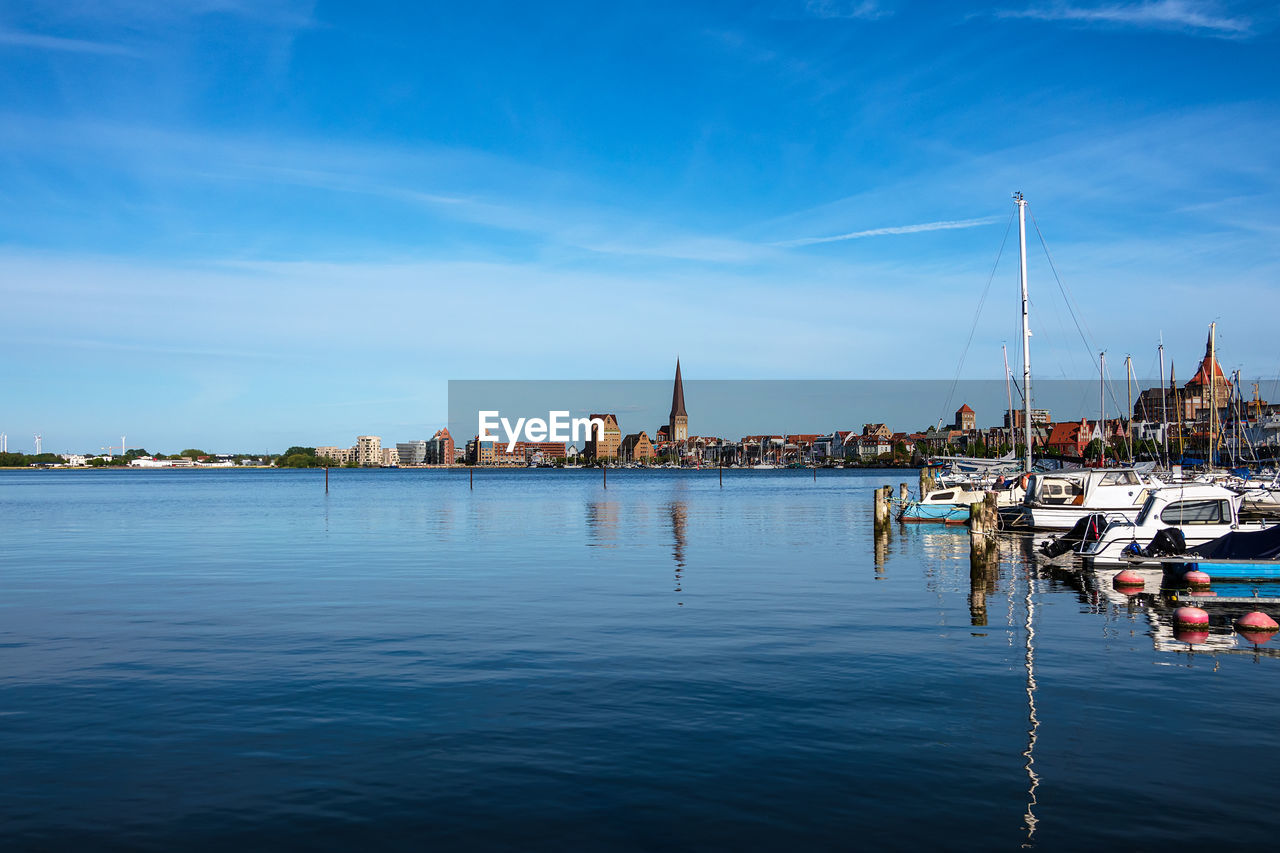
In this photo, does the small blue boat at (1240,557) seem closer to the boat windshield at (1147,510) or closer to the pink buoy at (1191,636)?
the boat windshield at (1147,510)

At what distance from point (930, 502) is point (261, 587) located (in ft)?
140

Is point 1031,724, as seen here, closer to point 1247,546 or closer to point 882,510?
point 1247,546

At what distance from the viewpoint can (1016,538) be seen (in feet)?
165

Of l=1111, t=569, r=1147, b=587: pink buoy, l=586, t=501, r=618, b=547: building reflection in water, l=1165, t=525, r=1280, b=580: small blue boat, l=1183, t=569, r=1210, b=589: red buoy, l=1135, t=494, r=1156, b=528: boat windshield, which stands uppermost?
l=1135, t=494, r=1156, b=528: boat windshield

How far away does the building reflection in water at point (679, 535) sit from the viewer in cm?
3434

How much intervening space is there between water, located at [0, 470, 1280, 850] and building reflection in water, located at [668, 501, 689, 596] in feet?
10.4

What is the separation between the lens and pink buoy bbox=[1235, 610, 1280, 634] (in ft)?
73.5

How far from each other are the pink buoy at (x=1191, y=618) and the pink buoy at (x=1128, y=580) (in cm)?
670

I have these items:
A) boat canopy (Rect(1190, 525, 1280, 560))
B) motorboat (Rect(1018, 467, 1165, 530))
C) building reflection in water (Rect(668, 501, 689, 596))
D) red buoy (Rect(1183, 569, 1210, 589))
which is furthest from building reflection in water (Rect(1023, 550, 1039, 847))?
motorboat (Rect(1018, 467, 1165, 530))

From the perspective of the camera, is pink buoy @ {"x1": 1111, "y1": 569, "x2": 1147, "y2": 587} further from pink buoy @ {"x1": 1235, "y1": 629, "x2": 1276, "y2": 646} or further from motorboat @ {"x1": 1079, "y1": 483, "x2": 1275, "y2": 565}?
pink buoy @ {"x1": 1235, "y1": 629, "x2": 1276, "y2": 646}

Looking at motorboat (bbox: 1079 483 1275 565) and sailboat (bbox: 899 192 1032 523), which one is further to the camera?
sailboat (bbox: 899 192 1032 523)

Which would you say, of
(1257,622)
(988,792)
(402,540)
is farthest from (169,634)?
(402,540)

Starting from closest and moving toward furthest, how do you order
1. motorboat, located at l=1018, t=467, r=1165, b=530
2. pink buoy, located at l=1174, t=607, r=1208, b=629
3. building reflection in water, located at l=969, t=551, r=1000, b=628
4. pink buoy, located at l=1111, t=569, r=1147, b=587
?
pink buoy, located at l=1174, t=607, r=1208, b=629 < building reflection in water, located at l=969, t=551, r=1000, b=628 < pink buoy, located at l=1111, t=569, r=1147, b=587 < motorboat, located at l=1018, t=467, r=1165, b=530

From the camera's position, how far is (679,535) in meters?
53.9
